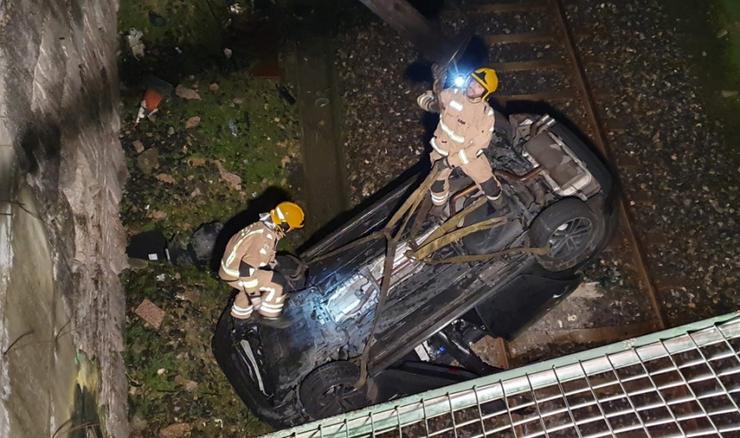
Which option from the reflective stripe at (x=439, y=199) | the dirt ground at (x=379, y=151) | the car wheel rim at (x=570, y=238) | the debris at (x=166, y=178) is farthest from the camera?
the debris at (x=166, y=178)

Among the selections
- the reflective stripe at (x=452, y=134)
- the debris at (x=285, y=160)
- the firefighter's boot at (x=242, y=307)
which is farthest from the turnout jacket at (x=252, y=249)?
the debris at (x=285, y=160)

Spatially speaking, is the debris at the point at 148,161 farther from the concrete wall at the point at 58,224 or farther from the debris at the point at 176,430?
the debris at the point at 176,430

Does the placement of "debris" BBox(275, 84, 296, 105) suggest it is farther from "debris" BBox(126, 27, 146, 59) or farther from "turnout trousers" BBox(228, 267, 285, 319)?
"turnout trousers" BBox(228, 267, 285, 319)

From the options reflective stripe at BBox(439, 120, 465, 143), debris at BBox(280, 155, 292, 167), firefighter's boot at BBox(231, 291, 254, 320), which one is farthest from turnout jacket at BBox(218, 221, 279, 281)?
debris at BBox(280, 155, 292, 167)

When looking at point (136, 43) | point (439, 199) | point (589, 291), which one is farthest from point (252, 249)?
point (136, 43)

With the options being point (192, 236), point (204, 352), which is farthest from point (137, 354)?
point (192, 236)

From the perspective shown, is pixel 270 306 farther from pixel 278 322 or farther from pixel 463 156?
pixel 463 156
